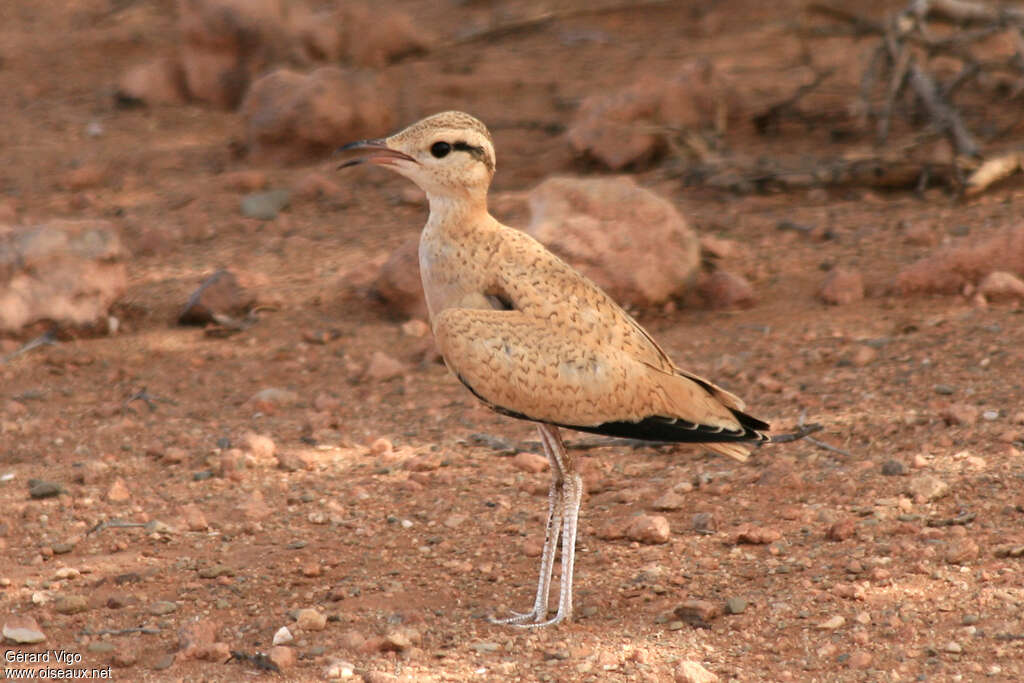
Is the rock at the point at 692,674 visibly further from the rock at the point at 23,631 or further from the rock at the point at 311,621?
the rock at the point at 23,631

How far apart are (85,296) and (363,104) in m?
2.97

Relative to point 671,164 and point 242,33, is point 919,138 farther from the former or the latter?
point 242,33

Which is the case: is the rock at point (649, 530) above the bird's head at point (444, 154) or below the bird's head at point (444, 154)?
below

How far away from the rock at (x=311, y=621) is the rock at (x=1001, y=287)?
12.5ft

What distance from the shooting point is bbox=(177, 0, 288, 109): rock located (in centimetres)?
1044

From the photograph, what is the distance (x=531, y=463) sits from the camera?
215 inches

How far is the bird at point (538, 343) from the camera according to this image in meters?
4.32

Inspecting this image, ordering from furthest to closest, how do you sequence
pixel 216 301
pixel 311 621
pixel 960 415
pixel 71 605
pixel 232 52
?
pixel 232 52 < pixel 216 301 < pixel 960 415 < pixel 71 605 < pixel 311 621

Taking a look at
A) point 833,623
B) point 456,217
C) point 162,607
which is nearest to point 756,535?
point 833,623

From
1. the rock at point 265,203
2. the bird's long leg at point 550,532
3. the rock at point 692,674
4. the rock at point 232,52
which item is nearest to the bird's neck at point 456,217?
the bird's long leg at point 550,532

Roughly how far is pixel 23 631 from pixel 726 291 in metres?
3.99

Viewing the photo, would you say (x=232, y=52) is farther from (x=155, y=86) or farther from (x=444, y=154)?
(x=444, y=154)

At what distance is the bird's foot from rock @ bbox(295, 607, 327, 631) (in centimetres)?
55

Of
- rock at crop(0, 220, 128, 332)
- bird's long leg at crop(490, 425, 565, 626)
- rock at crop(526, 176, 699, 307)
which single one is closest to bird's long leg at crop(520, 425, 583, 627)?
bird's long leg at crop(490, 425, 565, 626)
